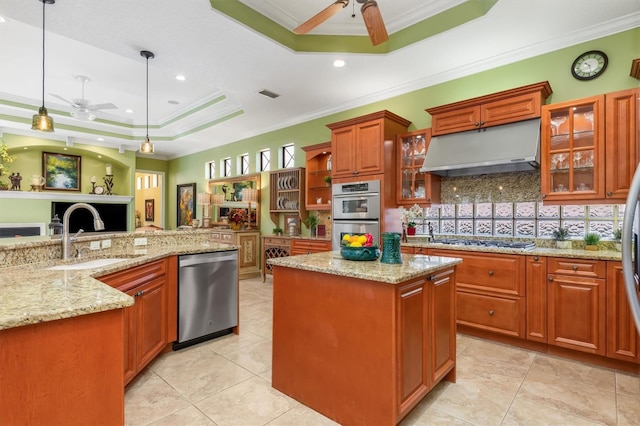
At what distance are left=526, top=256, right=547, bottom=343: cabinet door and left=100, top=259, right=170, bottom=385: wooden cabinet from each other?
10.7 ft

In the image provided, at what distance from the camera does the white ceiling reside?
2912 mm

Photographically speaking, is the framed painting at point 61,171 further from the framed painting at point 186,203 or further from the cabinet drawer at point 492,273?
the cabinet drawer at point 492,273

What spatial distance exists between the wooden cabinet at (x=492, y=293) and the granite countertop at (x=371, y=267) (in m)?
1.08

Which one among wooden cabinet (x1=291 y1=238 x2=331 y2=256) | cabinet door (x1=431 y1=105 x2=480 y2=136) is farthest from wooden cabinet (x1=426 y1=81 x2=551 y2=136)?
wooden cabinet (x1=291 y1=238 x2=331 y2=256)

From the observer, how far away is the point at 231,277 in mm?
3336

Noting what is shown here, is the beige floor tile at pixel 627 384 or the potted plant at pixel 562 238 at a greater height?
the potted plant at pixel 562 238

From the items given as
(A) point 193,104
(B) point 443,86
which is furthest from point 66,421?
(A) point 193,104

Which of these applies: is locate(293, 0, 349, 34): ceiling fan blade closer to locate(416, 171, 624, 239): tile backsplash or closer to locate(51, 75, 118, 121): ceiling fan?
locate(416, 171, 624, 239): tile backsplash

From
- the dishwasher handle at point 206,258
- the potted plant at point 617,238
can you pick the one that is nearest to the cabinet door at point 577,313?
the potted plant at point 617,238

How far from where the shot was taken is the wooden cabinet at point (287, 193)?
5.67 m

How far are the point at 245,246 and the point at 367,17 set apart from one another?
482 cm

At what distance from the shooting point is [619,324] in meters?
2.56

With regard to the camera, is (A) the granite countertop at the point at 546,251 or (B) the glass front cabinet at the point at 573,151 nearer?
(A) the granite countertop at the point at 546,251

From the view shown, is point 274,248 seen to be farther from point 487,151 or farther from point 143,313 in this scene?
point 487,151
